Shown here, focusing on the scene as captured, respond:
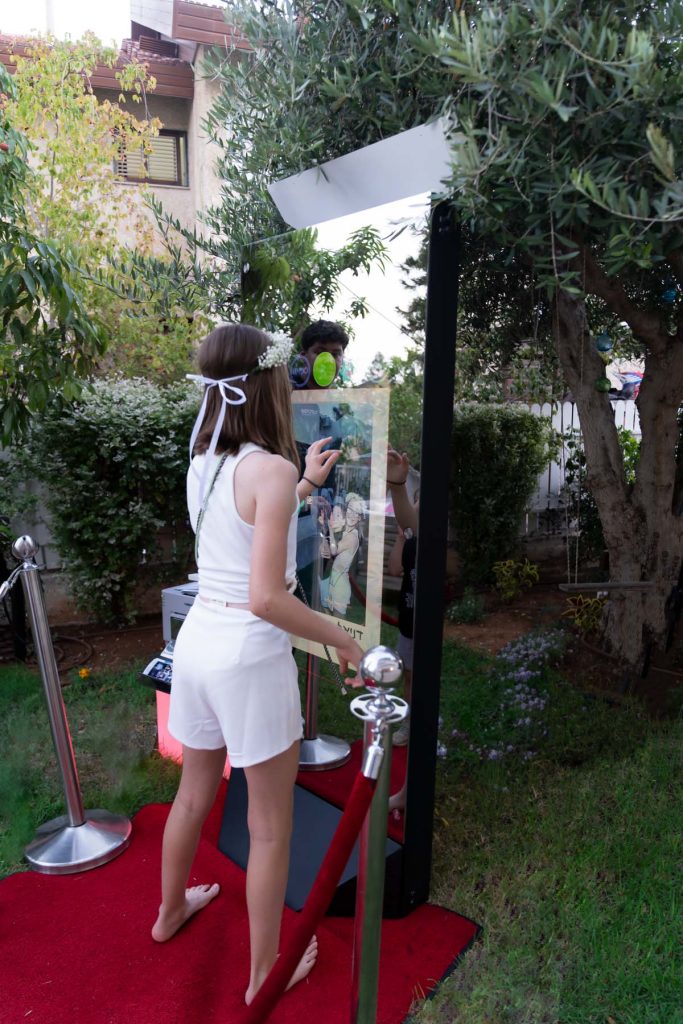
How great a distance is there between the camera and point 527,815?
308 cm

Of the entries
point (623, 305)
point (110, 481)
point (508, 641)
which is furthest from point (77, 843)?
point (623, 305)

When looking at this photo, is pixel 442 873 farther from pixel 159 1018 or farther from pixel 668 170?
pixel 668 170

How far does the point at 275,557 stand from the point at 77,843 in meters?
1.88

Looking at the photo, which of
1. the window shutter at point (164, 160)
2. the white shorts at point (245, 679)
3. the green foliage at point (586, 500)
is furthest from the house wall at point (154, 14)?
the white shorts at point (245, 679)

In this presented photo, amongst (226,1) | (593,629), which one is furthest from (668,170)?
(593,629)

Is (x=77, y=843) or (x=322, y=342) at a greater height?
(x=322, y=342)

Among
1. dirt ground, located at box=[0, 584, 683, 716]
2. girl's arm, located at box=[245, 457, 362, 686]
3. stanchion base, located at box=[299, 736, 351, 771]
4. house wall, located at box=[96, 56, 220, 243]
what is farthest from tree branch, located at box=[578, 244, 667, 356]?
house wall, located at box=[96, 56, 220, 243]

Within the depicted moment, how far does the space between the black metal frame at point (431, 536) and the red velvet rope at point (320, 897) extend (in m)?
0.94

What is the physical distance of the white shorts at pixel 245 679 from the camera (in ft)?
6.15

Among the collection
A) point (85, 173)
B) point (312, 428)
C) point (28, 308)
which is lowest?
point (312, 428)

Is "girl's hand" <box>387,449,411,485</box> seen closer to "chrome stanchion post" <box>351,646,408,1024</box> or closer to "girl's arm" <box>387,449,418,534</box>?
"girl's arm" <box>387,449,418,534</box>

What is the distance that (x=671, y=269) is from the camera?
3637mm

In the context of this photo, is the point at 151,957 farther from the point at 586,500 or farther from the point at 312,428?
the point at 586,500

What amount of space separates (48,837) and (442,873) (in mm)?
1611
